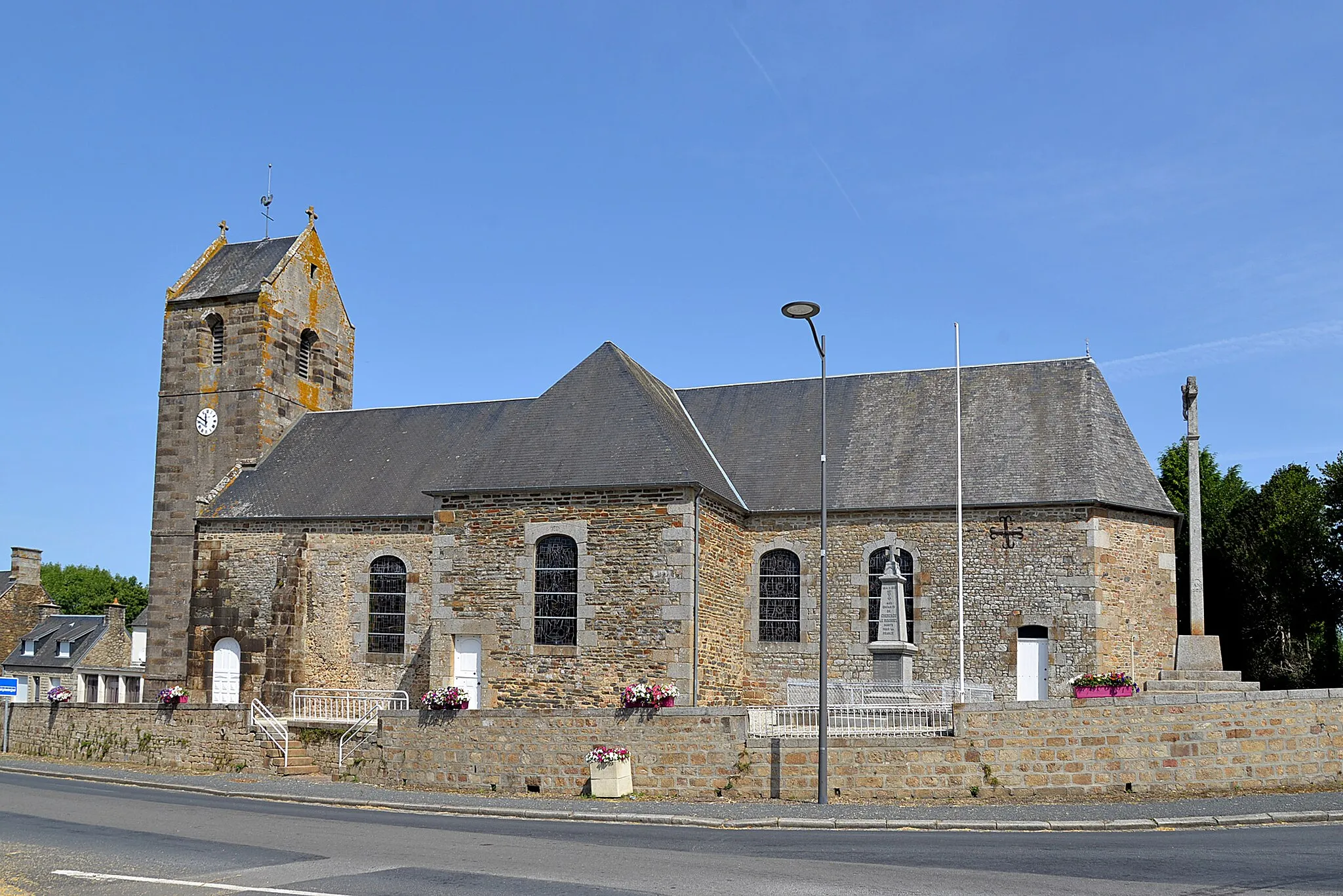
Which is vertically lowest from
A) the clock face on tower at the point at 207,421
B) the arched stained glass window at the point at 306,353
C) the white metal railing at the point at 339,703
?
the white metal railing at the point at 339,703

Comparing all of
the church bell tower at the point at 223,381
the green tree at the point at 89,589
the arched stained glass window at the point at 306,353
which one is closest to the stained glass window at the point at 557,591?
the church bell tower at the point at 223,381

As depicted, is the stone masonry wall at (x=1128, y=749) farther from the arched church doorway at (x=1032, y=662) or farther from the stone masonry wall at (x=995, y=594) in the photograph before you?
the arched church doorway at (x=1032, y=662)

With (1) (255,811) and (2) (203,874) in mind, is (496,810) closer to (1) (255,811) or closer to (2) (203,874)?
(1) (255,811)

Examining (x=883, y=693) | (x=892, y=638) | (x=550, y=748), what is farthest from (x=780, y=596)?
(x=550, y=748)

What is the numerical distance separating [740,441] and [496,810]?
12350 millimetres

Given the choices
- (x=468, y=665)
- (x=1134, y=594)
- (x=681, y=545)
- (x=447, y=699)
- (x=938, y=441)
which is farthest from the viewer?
(x=938, y=441)

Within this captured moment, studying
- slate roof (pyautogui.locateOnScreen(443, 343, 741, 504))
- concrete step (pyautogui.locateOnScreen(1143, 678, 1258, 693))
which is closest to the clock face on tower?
slate roof (pyautogui.locateOnScreen(443, 343, 741, 504))

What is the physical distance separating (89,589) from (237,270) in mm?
52202

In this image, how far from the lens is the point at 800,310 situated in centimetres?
1709

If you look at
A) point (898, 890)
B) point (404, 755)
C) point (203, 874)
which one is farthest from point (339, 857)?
point (404, 755)

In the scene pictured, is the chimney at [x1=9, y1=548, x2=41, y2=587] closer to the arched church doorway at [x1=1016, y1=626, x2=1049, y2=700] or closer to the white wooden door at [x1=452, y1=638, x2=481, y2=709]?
the white wooden door at [x1=452, y1=638, x2=481, y2=709]

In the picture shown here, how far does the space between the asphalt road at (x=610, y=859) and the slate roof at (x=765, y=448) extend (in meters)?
9.64

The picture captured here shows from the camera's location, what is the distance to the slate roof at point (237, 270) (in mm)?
33188

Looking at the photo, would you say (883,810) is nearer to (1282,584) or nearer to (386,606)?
(386,606)
